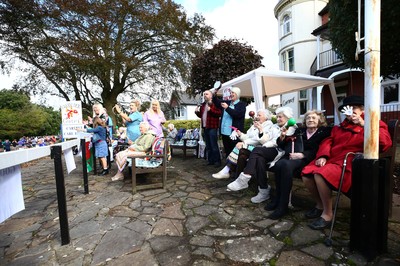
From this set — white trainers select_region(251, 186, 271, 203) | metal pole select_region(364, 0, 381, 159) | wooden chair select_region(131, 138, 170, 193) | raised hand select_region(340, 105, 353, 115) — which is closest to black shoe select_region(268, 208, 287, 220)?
white trainers select_region(251, 186, 271, 203)

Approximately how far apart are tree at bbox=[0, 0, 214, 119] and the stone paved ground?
11.4 metres

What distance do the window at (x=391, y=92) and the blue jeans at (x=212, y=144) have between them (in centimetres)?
970

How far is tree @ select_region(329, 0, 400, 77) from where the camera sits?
358cm

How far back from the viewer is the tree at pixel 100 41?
12656 millimetres

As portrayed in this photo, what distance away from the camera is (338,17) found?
4.42m

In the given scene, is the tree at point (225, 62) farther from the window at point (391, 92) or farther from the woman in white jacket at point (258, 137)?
the woman in white jacket at point (258, 137)

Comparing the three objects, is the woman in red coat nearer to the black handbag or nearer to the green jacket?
the black handbag

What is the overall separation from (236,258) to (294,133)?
1.71 m

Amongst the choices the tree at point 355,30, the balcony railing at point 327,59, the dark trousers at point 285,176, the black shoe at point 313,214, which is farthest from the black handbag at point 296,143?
the balcony railing at point 327,59

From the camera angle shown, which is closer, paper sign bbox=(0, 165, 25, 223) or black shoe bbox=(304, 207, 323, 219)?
paper sign bbox=(0, 165, 25, 223)

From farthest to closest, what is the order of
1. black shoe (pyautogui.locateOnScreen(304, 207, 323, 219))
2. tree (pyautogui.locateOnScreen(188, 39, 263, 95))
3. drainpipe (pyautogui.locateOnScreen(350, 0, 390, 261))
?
tree (pyautogui.locateOnScreen(188, 39, 263, 95))
black shoe (pyautogui.locateOnScreen(304, 207, 323, 219))
drainpipe (pyautogui.locateOnScreen(350, 0, 390, 261))

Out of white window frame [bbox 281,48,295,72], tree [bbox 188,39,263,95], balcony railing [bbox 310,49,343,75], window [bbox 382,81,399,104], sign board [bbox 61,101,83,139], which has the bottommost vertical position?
sign board [bbox 61,101,83,139]

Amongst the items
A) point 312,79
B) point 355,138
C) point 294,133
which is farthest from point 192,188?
point 312,79

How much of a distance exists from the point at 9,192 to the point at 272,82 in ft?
20.4
